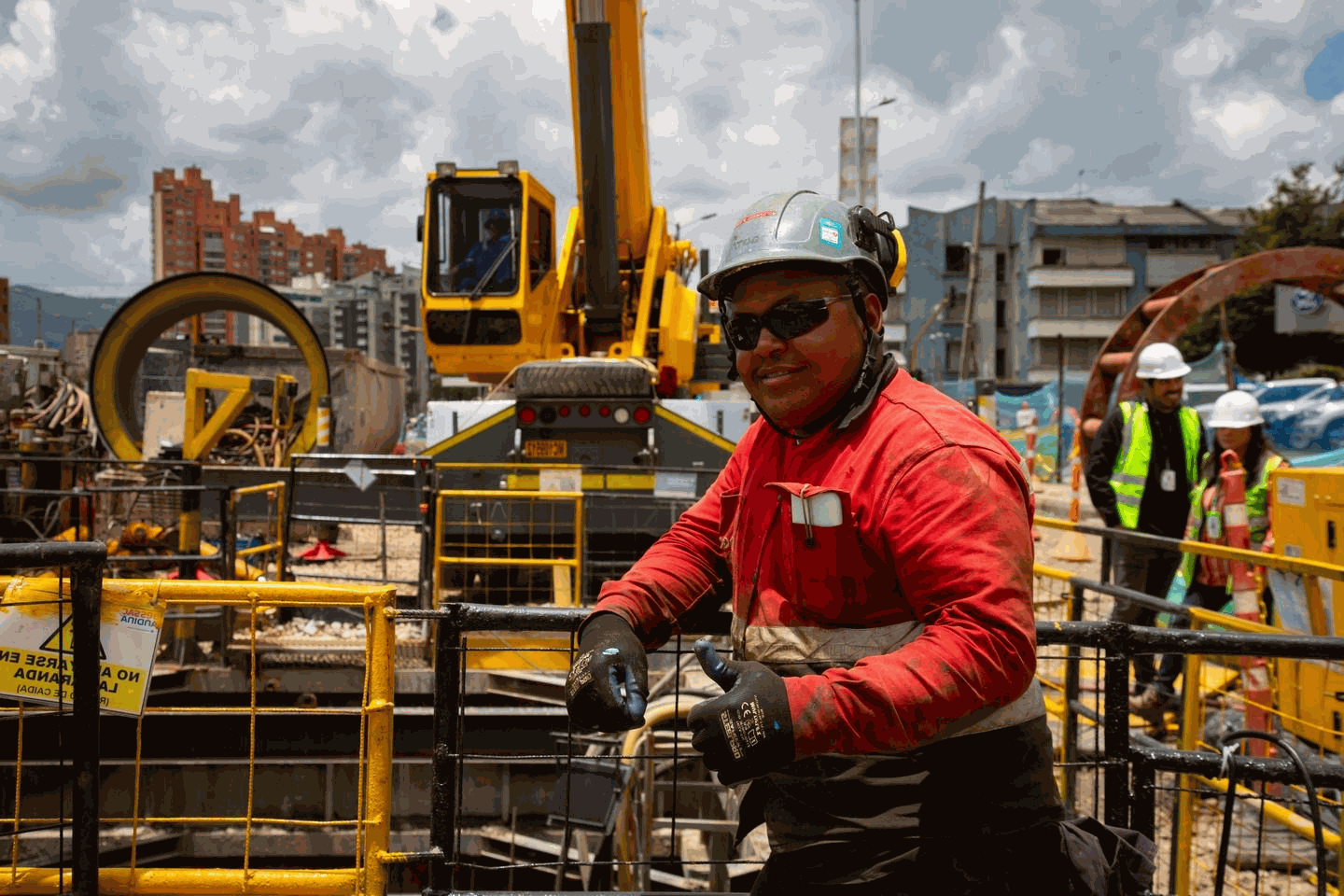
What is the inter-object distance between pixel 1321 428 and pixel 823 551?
1602 centimetres

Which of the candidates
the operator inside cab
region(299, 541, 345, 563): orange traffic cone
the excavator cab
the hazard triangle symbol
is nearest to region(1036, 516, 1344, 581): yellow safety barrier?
the hazard triangle symbol

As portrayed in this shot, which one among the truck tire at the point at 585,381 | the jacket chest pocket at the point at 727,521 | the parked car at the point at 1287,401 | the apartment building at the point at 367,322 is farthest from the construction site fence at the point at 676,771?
the apartment building at the point at 367,322

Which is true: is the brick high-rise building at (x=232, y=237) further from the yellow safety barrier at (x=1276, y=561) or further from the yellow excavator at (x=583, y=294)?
the yellow safety barrier at (x=1276, y=561)

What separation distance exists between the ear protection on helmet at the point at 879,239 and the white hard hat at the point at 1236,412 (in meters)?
5.18

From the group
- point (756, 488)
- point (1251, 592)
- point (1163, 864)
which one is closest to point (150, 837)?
point (756, 488)

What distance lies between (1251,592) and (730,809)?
132 inches

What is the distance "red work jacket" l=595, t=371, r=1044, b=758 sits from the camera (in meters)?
1.31

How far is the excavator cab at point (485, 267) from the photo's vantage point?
9000 mm

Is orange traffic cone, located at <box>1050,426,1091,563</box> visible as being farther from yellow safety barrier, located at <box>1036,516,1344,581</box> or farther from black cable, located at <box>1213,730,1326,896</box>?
black cable, located at <box>1213,730,1326,896</box>

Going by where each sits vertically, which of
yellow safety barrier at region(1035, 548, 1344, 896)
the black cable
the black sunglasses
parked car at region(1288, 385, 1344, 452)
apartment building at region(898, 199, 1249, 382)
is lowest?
yellow safety barrier at region(1035, 548, 1344, 896)

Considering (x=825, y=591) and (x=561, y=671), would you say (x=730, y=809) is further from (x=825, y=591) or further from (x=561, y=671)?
(x=825, y=591)

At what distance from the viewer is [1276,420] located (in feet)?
47.9

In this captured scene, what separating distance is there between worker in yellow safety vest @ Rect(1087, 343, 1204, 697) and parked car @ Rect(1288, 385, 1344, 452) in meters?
10.2

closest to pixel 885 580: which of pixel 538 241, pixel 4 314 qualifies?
pixel 538 241
